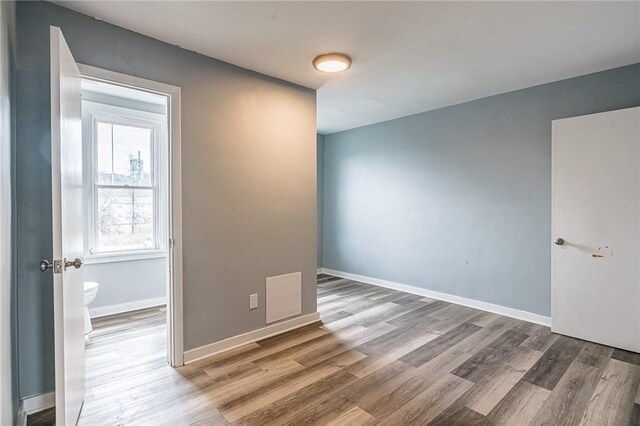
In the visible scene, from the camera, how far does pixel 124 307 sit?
12.5ft

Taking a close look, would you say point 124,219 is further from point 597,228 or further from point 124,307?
point 597,228

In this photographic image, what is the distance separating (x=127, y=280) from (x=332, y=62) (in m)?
3.35

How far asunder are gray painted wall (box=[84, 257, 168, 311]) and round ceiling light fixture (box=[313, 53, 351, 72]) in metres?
2.92

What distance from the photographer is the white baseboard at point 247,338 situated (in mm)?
2621

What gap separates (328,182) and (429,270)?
2.38 metres

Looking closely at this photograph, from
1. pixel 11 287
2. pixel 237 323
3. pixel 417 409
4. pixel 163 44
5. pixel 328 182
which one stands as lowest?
pixel 417 409

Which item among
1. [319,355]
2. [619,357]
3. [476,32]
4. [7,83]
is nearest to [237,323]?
[319,355]

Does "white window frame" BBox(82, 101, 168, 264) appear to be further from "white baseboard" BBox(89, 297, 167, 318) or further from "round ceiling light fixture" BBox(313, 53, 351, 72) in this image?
"round ceiling light fixture" BBox(313, 53, 351, 72)

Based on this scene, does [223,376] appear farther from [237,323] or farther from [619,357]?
[619,357]

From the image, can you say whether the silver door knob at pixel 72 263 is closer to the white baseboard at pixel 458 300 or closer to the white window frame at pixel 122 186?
the white window frame at pixel 122 186

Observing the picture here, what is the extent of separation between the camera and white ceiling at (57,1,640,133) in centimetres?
204

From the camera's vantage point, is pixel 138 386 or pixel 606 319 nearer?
pixel 138 386

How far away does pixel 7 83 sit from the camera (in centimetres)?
167

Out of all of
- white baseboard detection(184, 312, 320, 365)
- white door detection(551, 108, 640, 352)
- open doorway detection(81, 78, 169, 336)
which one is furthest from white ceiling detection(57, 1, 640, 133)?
white baseboard detection(184, 312, 320, 365)
